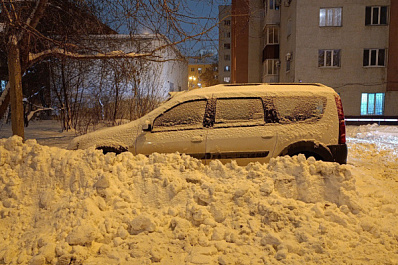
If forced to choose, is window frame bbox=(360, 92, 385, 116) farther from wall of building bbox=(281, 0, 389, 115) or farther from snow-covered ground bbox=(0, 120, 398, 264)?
snow-covered ground bbox=(0, 120, 398, 264)

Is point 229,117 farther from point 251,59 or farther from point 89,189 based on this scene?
point 251,59

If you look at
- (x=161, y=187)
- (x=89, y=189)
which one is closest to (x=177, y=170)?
(x=161, y=187)

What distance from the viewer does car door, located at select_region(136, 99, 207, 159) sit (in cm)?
493

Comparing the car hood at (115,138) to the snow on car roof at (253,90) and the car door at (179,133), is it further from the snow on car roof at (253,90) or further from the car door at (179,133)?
the snow on car roof at (253,90)

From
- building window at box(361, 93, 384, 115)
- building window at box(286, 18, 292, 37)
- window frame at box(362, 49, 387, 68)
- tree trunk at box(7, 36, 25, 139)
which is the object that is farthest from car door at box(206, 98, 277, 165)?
building window at box(286, 18, 292, 37)

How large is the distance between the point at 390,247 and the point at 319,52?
780 inches

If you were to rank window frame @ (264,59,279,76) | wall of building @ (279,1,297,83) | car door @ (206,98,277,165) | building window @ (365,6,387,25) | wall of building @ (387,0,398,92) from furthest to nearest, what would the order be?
window frame @ (264,59,279,76)
wall of building @ (279,1,297,83)
building window @ (365,6,387,25)
wall of building @ (387,0,398,92)
car door @ (206,98,277,165)

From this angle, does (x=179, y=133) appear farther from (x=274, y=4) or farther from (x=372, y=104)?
(x=274, y=4)

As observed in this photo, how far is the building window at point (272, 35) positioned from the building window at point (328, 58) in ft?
17.4

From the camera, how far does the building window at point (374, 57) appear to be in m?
20.6

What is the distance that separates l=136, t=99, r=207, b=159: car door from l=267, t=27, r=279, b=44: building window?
22.2 metres

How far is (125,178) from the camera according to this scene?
4.03 metres

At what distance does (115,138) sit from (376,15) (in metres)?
21.6

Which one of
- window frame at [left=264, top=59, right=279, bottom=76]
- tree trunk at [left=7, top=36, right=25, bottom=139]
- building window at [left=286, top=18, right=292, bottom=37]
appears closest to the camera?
tree trunk at [left=7, top=36, right=25, bottom=139]
